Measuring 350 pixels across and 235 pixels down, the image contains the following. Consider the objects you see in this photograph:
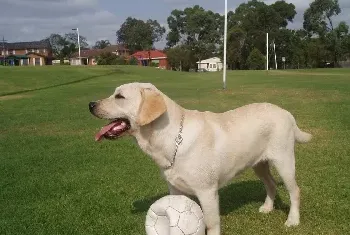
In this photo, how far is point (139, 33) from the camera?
12488cm

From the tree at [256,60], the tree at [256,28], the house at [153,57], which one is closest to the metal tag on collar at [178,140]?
the tree at [256,60]

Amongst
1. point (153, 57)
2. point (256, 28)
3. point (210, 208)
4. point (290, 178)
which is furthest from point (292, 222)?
point (153, 57)

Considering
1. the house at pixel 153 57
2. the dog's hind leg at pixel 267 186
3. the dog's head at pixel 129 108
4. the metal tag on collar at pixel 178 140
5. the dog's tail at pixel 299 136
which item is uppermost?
the house at pixel 153 57

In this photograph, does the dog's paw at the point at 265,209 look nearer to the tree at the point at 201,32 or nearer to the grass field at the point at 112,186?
the grass field at the point at 112,186

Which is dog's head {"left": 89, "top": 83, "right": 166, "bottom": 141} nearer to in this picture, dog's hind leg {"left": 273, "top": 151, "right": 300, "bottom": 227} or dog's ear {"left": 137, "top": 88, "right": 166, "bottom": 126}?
dog's ear {"left": 137, "top": 88, "right": 166, "bottom": 126}

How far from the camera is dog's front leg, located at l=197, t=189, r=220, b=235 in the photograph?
16.2ft

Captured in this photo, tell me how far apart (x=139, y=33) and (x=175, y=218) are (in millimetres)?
123094

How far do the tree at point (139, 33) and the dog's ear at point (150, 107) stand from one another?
11624 cm

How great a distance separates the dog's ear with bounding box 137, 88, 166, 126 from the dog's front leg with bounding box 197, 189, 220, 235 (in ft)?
3.28

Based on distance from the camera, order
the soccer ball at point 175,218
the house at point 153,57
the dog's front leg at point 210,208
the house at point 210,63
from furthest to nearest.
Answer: the house at point 153,57, the house at point 210,63, the dog's front leg at point 210,208, the soccer ball at point 175,218

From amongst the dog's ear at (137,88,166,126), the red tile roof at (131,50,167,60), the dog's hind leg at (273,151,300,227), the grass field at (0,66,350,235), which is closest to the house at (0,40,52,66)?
the red tile roof at (131,50,167,60)

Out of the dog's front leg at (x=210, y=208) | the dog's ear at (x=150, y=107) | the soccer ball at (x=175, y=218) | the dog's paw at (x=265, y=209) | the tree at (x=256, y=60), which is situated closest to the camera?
the soccer ball at (x=175, y=218)

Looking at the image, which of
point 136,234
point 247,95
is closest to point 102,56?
point 247,95

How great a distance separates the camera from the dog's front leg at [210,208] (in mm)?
4949
